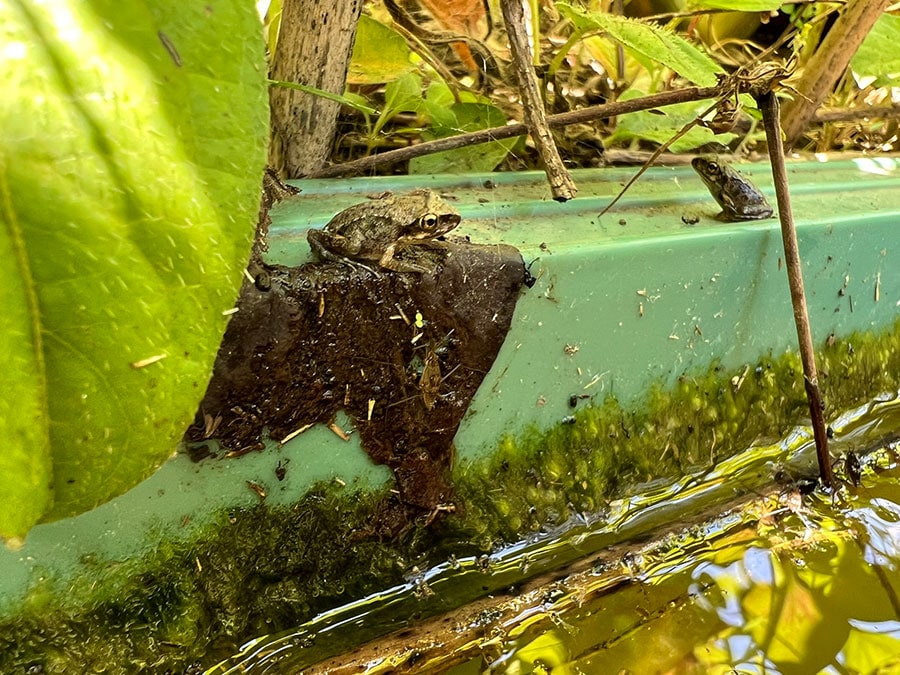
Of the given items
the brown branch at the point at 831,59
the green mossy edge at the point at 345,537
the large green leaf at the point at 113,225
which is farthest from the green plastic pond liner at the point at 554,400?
the large green leaf at the point at 113,225

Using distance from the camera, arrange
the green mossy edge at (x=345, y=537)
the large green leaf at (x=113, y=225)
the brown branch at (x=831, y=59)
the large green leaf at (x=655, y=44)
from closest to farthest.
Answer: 1. the large green leaf at (x=113, y=225)
2. the green mossy edge at (x=345, y=537)
3. the large green leaf at (x=655, y=44)
4. the brown branch at (x=831, y=59)

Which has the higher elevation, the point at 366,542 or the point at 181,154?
the point at 181,154

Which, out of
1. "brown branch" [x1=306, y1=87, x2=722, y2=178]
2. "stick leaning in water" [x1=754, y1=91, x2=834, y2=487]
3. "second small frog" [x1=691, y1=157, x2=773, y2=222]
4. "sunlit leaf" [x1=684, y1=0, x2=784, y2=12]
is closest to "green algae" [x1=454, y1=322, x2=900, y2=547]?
"stick leaning in water" [x1=754, y1=91, x2=834, y2=487]

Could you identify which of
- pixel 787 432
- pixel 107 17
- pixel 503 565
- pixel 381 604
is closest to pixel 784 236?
pixel 787 432

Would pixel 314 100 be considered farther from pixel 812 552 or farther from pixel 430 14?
pixel 812 552

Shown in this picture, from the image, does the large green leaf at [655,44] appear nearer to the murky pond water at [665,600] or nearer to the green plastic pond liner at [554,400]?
the green plastic pond liner at [554,400]

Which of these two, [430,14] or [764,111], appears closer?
[764,111]

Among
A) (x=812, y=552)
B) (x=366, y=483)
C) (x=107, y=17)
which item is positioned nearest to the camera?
(x=107, y=17)
